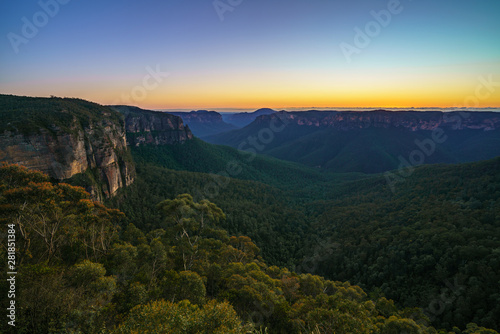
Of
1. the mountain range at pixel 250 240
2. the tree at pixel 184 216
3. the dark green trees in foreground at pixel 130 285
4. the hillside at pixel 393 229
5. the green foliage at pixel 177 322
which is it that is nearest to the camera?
the green foliage at pixel 177 322

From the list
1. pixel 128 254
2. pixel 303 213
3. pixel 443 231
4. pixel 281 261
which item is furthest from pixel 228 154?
pixel 128 254

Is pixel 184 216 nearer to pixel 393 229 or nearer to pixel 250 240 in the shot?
Answer: pixel 250 240

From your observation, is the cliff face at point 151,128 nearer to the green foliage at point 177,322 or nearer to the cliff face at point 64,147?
the cliff face at point 64,147

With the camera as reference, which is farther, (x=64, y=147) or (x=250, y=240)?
(x=64, y=147)

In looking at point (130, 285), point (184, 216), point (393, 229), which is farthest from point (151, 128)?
point (393, 229)

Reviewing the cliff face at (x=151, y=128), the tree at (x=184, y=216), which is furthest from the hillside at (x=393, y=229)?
the cliff face at (x=151, y=128)

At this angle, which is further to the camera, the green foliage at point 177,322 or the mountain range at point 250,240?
the mountain range at point 250,240

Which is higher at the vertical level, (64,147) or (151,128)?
(151,128)
